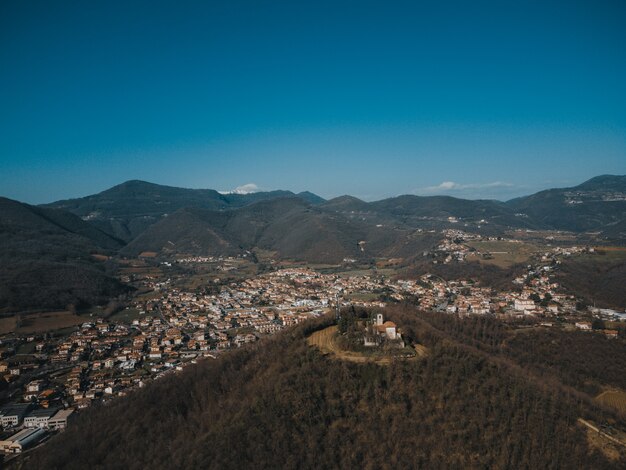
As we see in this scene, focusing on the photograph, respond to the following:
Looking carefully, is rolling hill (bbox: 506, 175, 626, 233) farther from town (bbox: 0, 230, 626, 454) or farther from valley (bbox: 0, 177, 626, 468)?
town (bbox: 0, 230, 626, 454)

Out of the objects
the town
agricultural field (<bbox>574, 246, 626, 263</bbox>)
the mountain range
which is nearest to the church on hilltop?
the town

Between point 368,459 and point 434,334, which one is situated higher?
point 434,334

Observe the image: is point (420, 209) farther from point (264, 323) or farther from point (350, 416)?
point (350, 416)

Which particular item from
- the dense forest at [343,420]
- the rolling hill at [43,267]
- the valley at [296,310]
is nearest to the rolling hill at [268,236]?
the valley at [296,310]

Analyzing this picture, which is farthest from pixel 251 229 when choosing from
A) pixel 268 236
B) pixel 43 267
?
pixel 43 267

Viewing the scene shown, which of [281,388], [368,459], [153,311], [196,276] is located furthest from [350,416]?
[196,276]

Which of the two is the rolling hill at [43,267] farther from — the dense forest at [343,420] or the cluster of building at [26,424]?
the dense forest at [343,420]

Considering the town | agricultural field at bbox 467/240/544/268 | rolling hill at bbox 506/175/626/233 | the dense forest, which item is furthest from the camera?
rolling hill at bbox 506/175/626/233
